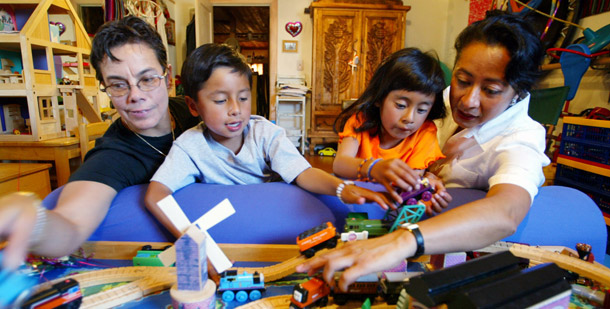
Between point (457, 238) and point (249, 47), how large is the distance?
263 inches

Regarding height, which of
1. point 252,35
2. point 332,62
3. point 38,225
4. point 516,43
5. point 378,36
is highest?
point 252,35

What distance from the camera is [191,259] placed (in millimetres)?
606

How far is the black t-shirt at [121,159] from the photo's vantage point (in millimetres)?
1066

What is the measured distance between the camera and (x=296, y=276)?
820 mm

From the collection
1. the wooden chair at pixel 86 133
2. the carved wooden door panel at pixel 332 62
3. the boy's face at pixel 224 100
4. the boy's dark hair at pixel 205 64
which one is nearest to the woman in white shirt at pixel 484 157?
the boy's face at pixel 224 100

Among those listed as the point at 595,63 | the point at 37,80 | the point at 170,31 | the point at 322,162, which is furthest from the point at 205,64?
the point at 170,31

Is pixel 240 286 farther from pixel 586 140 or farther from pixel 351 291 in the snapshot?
pixel 586 140

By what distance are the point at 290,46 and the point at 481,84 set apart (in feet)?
14.1

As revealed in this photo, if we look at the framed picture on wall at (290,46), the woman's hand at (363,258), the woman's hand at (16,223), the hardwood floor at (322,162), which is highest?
the framed picture on wall at (290,46)

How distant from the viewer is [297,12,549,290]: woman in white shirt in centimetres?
65

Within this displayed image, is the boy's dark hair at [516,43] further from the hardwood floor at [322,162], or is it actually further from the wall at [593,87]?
the hardwood floor at [322,162]

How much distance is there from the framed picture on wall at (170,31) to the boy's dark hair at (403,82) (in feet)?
13.9

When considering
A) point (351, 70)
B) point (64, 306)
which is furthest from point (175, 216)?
point (351, 70)

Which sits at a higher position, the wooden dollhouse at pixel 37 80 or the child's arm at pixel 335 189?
the wooden dollhouse at pixel 37 80
